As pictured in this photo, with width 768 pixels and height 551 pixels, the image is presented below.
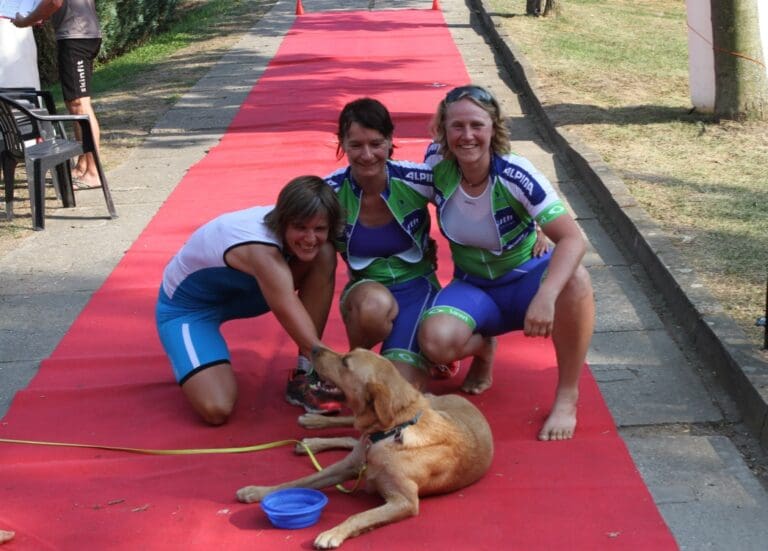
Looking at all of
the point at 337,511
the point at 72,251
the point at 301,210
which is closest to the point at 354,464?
the point at 337,511

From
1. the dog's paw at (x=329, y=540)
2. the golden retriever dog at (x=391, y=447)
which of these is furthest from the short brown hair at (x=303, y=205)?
the dog's paw at (x=329, y=540)

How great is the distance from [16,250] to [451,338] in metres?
4.28

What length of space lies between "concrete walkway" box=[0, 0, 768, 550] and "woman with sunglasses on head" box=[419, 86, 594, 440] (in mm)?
479

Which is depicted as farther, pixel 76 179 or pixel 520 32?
pixel 520 32

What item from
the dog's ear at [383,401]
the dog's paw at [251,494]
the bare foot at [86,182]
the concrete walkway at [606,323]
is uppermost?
the dog's ear at [383,401]

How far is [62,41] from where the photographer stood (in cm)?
940

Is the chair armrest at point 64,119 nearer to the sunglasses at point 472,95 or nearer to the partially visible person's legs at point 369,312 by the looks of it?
the partially visible person's legs at point 369,312

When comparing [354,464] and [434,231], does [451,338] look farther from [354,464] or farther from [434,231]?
[434,231]

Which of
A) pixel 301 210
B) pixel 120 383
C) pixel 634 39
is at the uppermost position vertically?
pixel 301 210

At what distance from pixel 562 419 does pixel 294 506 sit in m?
1.31

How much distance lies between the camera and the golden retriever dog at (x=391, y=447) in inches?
155

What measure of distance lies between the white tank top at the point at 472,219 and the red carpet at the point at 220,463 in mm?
769

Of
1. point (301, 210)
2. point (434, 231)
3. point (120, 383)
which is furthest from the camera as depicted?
point (434, 231)

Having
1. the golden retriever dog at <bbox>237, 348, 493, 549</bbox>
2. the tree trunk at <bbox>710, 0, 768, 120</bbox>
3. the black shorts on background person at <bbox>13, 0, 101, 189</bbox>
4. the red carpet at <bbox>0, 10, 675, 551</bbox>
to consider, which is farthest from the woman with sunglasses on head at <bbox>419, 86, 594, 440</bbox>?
the tree trunk at <bbox>710, 0, 768, 120</bbox>
